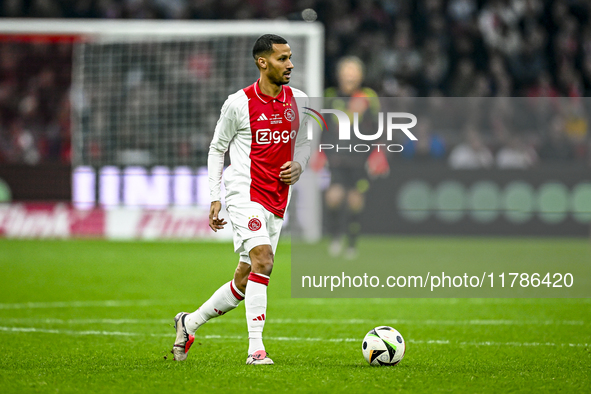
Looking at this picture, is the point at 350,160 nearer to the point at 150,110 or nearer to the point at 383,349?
the point at 150,110

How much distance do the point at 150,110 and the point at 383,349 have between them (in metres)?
10.9

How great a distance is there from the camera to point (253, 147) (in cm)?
485

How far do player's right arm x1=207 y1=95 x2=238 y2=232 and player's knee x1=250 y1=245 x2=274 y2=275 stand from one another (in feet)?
0.82

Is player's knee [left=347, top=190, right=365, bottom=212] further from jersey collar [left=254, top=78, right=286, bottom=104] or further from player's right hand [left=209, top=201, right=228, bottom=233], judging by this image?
player's right hand [left=209, top=201, right=228, bottom=233]

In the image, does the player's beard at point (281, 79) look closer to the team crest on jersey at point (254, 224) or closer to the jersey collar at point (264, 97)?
the jersey collar at point (264, 97)

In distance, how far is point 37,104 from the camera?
1694 cm

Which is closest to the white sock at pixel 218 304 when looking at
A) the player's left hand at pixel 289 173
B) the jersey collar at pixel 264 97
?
the player's left hand at pixel 289 173

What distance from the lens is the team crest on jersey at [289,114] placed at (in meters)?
4.88

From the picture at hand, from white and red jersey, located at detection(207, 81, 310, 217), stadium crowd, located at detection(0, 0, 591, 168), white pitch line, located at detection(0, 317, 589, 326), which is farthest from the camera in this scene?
stadium crowd, located at detection(0, 0, 591, 168)

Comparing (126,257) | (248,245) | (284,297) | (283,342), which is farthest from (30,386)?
(126,257)

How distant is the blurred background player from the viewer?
10.7 m

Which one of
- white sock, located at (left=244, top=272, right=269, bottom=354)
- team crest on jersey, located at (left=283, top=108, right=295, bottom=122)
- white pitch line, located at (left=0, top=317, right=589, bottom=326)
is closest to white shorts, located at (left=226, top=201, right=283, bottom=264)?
white sock, located at (left=244, top=272, right=269, bottom=354)

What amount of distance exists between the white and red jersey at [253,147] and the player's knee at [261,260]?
0.81 feet

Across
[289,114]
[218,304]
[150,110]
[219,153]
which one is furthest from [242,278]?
[150,110]
